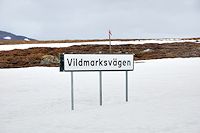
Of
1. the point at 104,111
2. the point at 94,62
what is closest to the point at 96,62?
the point at 94,62

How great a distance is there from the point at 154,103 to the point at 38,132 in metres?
3.61

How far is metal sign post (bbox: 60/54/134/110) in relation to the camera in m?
8.62

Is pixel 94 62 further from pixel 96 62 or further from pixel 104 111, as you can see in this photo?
pixel 104 111

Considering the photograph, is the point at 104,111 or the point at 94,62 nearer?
the point at 104,111

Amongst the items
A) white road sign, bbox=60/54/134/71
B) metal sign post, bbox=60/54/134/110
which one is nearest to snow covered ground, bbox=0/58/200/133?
metal sign post, bbox=60/54/134/110

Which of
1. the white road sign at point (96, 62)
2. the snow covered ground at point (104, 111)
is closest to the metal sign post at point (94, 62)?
the white road sign at point (96, 62)

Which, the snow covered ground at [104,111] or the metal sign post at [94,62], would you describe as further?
the metal sign post at [94,62]

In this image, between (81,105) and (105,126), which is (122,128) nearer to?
(105,126)

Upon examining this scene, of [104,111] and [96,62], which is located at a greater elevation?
[96,62]

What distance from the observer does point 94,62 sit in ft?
29.7

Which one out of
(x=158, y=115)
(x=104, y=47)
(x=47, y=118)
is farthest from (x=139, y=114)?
(x=104, y=47)

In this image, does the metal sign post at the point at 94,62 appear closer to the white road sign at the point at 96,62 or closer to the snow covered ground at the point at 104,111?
the white road sign at the point at 96,62

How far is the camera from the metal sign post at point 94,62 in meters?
8.62

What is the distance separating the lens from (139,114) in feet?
24.9
